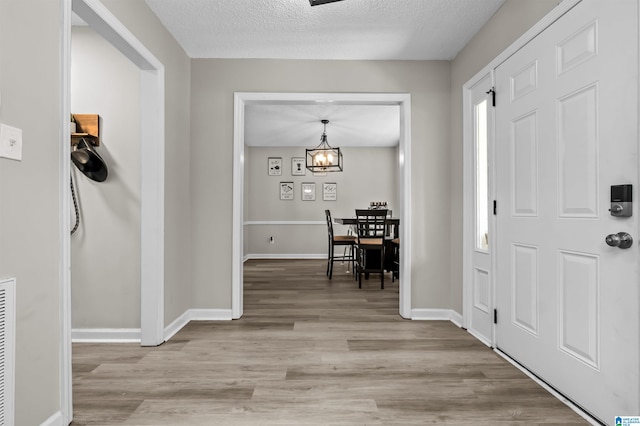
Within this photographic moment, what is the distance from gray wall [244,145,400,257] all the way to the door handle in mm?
6356

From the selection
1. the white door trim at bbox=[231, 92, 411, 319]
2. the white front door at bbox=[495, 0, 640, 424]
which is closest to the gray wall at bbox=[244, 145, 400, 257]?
the white door trim at bbox=[231, 92, 411, 319]

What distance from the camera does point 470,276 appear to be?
9.89 ft

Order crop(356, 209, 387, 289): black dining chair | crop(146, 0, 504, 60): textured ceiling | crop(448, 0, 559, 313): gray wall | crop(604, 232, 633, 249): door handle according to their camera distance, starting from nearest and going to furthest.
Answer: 1. crop(604, 232, 633, 249): door handle
2. crop(448, 0, 559, 313): gray wall
3. crop(146, 0, 504, 60): textured ceiling
4. crop(356, 209, 387, 289): black dining chair

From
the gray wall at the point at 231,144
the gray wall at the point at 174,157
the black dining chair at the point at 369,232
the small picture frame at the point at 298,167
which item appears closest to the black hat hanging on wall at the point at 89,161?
the gray wall at the point at 174,157

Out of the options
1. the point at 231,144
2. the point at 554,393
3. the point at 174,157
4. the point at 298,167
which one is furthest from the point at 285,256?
the point at 554,393

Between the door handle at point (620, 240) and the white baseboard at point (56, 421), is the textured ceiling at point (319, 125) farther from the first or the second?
the white baseboard at point (56, 421)

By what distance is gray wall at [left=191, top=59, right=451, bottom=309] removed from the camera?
3.36 meters

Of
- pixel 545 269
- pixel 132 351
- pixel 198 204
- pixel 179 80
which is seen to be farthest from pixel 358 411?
pixel 179 80

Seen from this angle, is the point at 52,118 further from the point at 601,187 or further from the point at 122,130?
the point at 601,187

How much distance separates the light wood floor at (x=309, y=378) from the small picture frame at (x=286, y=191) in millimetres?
4696

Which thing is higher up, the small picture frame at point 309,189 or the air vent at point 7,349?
the small picture frame at point 309,189

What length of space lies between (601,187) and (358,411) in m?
1.52

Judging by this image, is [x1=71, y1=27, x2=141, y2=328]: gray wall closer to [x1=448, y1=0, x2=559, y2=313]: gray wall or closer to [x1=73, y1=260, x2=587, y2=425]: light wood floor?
[x1=73, y1=260, x2=587, y2=425]: light wood floor

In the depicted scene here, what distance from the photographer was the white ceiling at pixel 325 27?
8.32 ft
